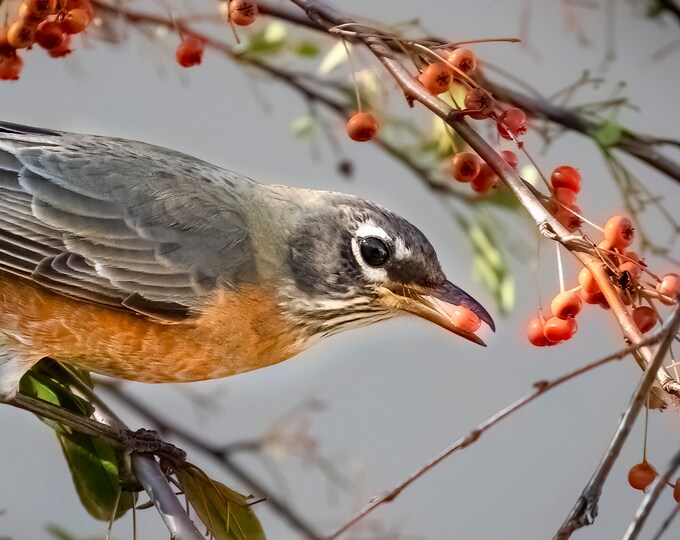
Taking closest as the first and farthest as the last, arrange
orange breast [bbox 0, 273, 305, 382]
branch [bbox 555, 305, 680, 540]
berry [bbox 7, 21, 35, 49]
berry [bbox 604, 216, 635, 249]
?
branch [bbox 555, 305, 680, 540] < berry [bbox 604, 216, 635, 249] < berry [bbox 7, 21, 35, 49] < orange breast [bbox 0, 273, 305, 382]

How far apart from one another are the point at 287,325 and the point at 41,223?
0.38 metres

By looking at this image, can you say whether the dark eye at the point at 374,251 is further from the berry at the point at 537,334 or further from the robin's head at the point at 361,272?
the berry at the point at 537,334

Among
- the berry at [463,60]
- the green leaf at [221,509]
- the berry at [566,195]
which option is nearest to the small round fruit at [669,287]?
the berry at [566,195]

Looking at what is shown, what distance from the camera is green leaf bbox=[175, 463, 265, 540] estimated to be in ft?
3.47

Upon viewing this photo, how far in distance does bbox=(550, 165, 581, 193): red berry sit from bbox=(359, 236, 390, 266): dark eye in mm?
257

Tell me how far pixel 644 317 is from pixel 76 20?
81 centimetres

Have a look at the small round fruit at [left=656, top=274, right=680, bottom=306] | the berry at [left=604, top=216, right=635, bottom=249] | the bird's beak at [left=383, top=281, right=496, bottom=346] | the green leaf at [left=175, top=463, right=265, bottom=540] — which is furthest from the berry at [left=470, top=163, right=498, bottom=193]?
the green leaf at [left=175, top=463, right=265, bottom=540]

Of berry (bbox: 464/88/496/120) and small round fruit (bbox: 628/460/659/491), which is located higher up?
berry (bbox: 464/88/496/120)

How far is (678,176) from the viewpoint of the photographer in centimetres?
115

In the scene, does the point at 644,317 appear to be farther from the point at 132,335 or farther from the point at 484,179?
the point at 132,335

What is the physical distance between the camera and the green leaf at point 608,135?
1142mm

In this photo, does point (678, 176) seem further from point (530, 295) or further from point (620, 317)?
point (530, 295)

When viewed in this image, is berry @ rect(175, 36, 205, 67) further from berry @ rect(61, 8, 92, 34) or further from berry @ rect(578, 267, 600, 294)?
berry @ rect(578, 267, 600, 294)

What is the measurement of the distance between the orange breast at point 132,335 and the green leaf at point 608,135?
1.72ft
